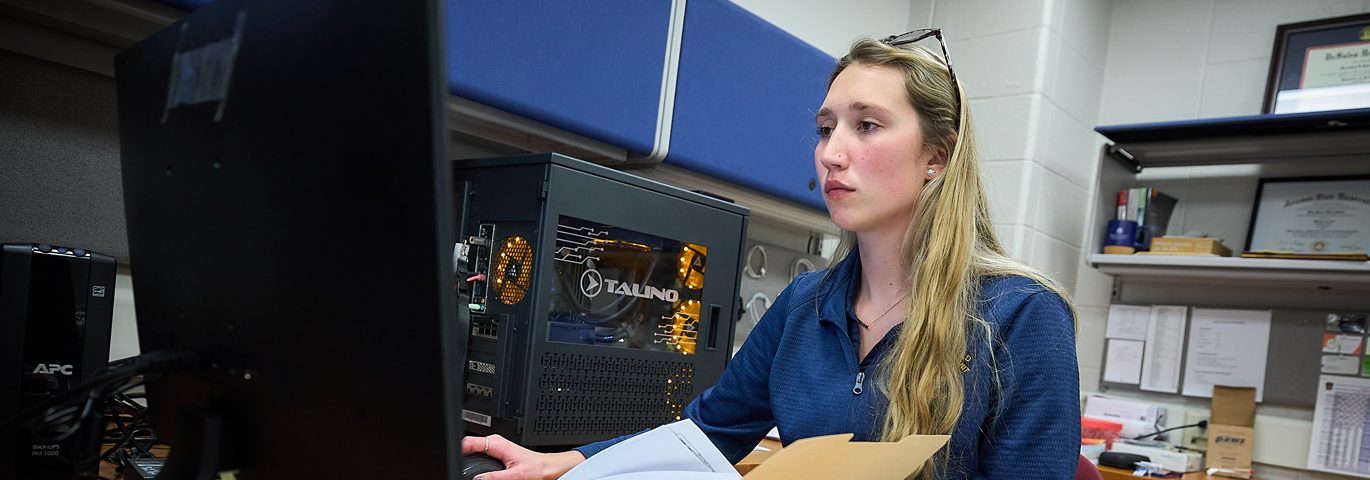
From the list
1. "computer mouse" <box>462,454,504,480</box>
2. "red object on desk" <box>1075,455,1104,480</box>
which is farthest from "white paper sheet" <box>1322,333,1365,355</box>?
"computer mouse" <box>462,454,504,480</box>

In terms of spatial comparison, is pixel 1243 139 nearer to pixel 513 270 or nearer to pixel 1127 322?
pixel 1127 322

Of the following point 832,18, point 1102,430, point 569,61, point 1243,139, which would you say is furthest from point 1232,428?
point 569,61

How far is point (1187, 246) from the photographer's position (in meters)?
2.50

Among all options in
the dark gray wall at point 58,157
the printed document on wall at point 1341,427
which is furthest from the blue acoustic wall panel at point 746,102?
the printed document on wall at point 1341,427

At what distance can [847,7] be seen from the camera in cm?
284

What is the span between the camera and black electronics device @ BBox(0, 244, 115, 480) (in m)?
0.82

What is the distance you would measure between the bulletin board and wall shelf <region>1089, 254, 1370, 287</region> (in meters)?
0.12

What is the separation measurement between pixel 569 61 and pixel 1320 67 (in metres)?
2.43

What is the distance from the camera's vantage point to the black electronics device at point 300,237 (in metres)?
0.39

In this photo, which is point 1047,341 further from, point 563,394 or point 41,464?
point 41,464

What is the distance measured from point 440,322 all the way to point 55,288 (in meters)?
0.72

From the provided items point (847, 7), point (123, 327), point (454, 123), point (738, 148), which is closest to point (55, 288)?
point (123, 327)

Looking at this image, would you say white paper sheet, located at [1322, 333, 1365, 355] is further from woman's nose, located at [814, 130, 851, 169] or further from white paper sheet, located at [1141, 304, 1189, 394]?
woman's nose, located at [814, 130, 851, 169]

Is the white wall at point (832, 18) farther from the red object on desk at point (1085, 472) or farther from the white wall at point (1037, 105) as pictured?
the red object on desk at point (1085, 472)
